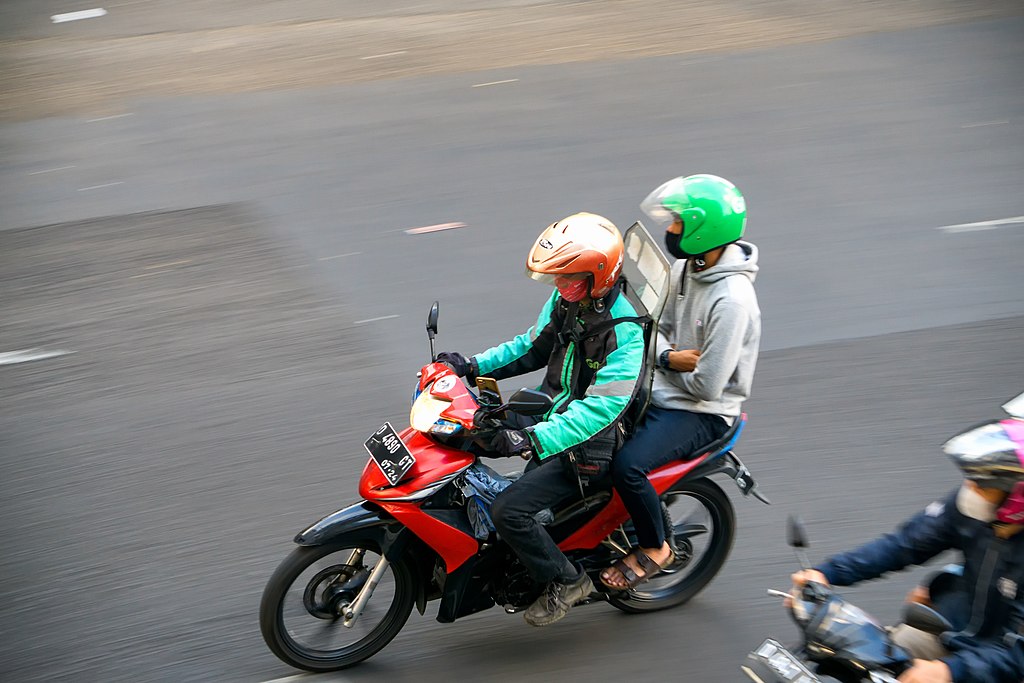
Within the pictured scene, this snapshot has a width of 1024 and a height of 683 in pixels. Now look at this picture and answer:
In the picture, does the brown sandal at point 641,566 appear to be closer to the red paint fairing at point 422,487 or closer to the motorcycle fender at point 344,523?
the red paint fairing at point 422,487

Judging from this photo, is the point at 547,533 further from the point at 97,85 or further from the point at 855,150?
the point at 97,85

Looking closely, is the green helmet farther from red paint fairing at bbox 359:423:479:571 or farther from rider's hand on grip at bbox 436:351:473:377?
red paint fairing at bbox 359:423:479:571

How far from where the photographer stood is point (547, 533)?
472 cm

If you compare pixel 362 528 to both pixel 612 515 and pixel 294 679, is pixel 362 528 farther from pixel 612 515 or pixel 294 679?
pixel 612 515

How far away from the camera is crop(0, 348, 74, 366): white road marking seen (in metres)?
7.11

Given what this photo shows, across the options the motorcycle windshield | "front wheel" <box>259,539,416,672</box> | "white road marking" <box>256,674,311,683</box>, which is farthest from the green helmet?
"white road marking" <box>256,674,311,683</box>

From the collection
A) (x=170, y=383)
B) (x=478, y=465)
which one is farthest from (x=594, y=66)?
(x=478, y=465)

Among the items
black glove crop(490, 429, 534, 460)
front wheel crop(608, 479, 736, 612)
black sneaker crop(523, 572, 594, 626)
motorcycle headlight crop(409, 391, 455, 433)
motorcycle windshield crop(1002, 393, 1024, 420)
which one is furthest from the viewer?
front wheel crop(608, 479, 736, 612)

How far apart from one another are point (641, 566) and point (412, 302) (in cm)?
344

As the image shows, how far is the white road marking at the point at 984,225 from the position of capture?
28.7 ft

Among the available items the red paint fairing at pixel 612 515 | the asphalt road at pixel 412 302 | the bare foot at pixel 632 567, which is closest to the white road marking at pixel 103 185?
the asphalt road at pixel 412 302

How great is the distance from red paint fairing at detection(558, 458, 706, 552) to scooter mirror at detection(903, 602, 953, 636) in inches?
51.8

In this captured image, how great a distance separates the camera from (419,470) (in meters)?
4.54

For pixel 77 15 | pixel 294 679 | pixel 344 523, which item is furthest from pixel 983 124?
pixel 77 15
